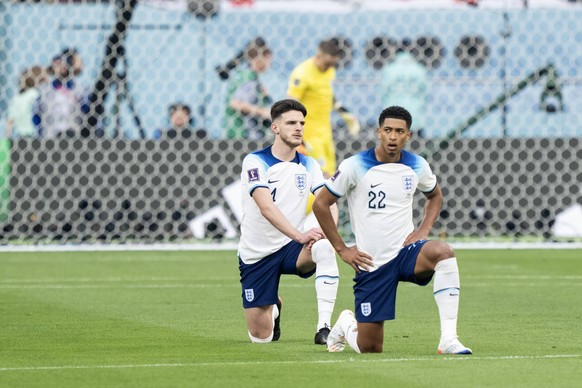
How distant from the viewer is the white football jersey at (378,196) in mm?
7770

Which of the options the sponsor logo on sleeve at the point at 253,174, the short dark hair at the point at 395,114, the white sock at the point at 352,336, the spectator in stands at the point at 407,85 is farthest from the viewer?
the spectator in stands at the point at 407,85

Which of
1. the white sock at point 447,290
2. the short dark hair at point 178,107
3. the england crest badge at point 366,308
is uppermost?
the short dark hair at point 178,107

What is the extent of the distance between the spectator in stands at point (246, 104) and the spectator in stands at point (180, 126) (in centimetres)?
47

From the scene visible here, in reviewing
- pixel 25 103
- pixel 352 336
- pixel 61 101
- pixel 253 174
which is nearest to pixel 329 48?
pixel 61 101

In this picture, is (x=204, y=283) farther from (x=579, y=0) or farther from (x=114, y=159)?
(x=579, y=0)

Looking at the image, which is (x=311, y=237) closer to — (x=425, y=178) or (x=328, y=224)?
(x=328, y=224)

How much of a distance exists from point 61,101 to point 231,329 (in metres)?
8.99

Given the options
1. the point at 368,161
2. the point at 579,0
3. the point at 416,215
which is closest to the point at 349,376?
the point at 368,161

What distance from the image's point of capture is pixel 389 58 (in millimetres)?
18078

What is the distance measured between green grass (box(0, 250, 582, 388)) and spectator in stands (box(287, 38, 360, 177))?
1537 mm

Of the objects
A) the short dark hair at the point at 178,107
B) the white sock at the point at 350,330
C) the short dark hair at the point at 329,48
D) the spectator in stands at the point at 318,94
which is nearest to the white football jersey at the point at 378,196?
the white sock at the point at 350,330

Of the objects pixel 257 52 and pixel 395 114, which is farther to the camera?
pixel 257 52

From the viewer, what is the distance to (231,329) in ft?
30.1

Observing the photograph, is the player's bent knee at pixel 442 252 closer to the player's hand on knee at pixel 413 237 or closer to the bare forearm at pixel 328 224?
the player's hand on knee at pixel 413 237
